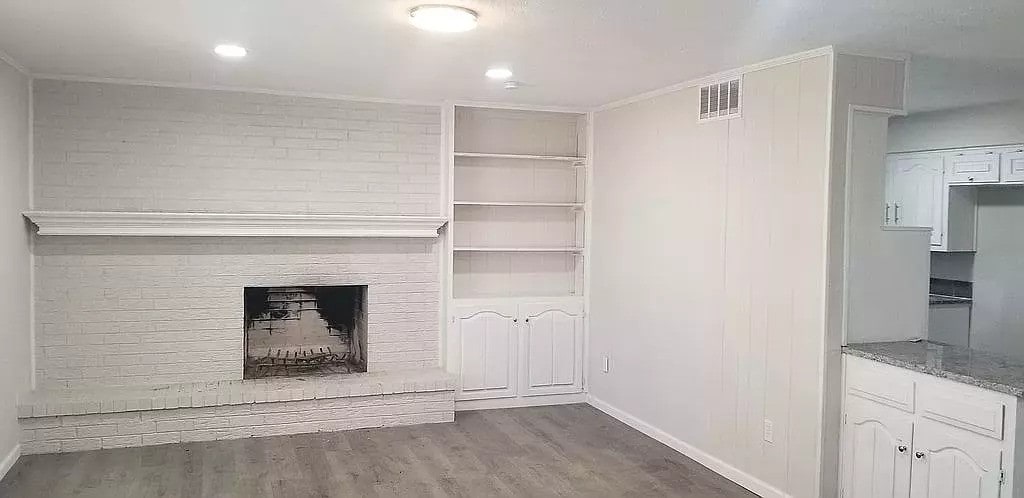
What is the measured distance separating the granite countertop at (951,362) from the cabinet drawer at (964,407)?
51mm

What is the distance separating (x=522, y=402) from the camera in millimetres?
6391

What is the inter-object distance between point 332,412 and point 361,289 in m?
1.00

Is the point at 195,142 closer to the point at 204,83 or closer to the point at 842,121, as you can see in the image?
the point at 204,83

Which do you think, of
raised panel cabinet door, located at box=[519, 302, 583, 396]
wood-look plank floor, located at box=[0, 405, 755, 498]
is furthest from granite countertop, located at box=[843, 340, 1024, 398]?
raised panel cabinet door, located at box=[519, 302, 583, 396]

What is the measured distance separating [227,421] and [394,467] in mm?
1307

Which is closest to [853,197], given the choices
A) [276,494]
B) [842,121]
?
[842,121]

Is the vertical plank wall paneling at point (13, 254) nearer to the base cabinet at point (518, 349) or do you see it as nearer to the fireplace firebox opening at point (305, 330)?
the fireplace firebox opening at point (305, 330)

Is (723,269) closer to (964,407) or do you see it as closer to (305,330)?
(964,407)

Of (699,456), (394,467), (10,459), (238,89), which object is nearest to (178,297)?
(10,459)

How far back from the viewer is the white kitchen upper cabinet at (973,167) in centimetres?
587

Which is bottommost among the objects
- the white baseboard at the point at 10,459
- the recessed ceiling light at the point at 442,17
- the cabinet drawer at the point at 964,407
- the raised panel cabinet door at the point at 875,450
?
the white baseboard at the point at 10,459

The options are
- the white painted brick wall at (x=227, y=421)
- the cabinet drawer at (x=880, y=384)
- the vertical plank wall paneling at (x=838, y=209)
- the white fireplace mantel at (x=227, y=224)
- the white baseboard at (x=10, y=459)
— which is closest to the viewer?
the cabinet drawer at (x=880, y=384)

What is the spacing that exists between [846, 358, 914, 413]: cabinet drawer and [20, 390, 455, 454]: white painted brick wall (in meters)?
2.89

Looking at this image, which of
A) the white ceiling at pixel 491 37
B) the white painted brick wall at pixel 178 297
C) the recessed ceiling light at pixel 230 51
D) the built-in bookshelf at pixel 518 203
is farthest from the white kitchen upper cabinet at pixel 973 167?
the recessed ceiling light at pixel 230 51
